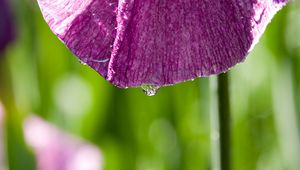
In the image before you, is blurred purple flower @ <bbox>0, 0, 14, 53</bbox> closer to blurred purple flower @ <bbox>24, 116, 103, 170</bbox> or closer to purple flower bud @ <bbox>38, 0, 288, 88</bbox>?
blurred purple flower @ <bbox>24, 116, 103, 170</bbox>

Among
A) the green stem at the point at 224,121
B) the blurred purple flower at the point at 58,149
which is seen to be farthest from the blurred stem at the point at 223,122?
the blurred purple flower at the point at 58,149

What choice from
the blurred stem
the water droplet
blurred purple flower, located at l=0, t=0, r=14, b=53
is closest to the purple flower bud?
the water droplet

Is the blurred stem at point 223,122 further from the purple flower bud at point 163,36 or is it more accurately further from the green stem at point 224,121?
the purple flower bud at point 163,36

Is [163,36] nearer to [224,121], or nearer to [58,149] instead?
[224,121]

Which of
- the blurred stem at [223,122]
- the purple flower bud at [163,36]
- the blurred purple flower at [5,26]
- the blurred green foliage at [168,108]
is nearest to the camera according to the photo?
the purple flower bud at [163,36]

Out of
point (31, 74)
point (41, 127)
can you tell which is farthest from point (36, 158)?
point (31, 74)
